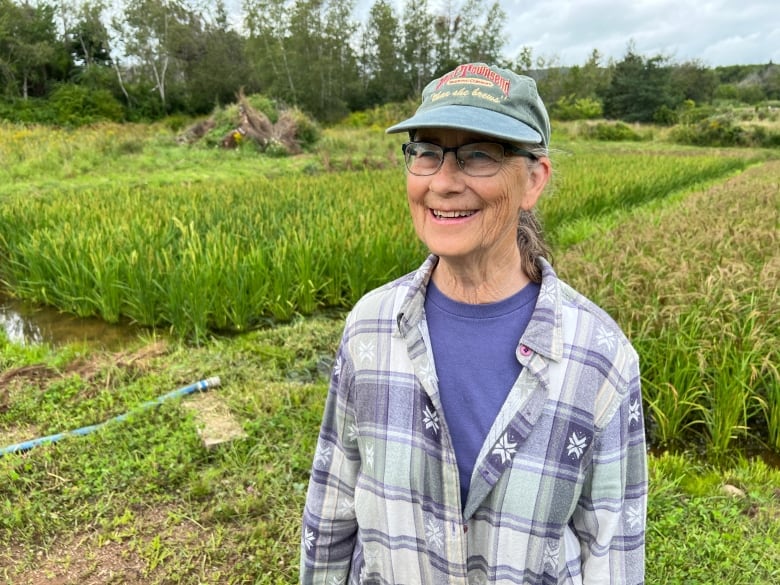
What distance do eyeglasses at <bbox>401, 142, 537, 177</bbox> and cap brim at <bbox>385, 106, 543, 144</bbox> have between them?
38mm

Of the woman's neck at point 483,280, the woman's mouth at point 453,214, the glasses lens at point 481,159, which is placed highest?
the glasses lens at point 481,159

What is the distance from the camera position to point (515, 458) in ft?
3.05

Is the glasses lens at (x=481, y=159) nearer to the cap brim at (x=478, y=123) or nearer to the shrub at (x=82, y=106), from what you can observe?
the cap brim at (x=478, y=123)

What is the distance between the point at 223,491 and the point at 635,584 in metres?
1.78

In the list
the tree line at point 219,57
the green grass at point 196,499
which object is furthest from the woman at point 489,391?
the tree line at point 219,57

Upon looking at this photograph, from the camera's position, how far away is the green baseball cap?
86 cm

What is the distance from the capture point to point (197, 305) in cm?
396

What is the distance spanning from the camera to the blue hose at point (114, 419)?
2504 mm

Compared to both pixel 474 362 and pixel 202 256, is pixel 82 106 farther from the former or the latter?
pixel 474 362

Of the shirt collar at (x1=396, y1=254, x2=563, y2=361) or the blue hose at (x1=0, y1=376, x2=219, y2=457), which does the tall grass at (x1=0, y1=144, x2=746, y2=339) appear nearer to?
the blue hose at (x1=0, y1=376, x2=219, y2=457)

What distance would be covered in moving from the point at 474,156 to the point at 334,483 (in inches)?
28.3

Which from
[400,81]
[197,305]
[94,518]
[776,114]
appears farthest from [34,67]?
[776,114]

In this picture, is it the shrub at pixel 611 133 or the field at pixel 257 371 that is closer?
Answer: the field at pixel 257 371

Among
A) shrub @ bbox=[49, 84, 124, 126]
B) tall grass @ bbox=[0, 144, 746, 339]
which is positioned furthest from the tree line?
tall grass @ bbox=[0, 144, 746, 339]
